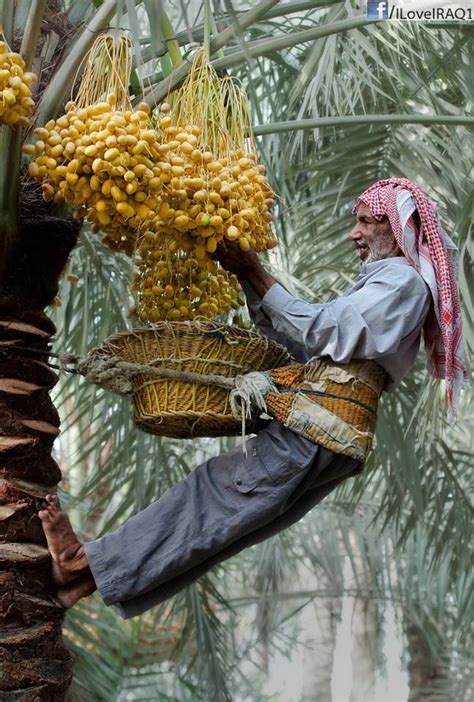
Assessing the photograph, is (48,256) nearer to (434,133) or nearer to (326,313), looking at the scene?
(326,313)

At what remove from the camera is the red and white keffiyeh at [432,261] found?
268 cm

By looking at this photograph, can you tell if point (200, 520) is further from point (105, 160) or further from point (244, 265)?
point (105, 160)

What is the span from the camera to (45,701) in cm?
254

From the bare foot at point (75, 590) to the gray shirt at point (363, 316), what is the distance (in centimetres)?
75

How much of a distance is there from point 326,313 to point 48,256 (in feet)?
2.58

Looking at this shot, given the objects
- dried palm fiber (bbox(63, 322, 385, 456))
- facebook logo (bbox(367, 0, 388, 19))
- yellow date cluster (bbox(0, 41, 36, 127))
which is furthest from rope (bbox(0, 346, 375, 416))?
facebook logo (bbox(367, 0, 388, 19))

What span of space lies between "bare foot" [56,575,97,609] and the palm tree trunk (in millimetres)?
25

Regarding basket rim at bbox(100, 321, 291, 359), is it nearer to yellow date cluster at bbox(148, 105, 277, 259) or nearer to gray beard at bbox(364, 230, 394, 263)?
yellow date cluster at bbox(148, 105, 277, 259)

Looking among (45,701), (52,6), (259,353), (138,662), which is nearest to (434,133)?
(52,6)

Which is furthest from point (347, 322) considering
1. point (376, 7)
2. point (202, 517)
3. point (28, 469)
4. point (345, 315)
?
point (376, 7)

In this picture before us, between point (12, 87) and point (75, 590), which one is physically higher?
point (12, 87)

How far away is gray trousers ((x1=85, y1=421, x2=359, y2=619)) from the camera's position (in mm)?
2557

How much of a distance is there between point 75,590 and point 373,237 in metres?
1.13

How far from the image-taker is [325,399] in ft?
8.54
